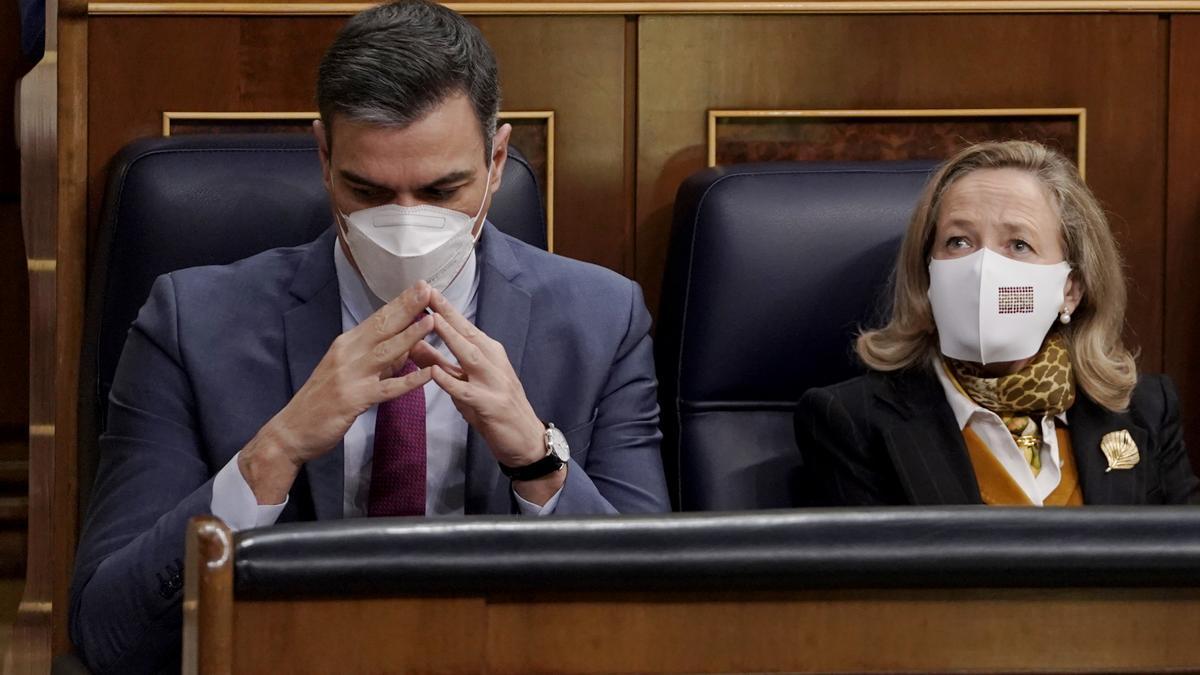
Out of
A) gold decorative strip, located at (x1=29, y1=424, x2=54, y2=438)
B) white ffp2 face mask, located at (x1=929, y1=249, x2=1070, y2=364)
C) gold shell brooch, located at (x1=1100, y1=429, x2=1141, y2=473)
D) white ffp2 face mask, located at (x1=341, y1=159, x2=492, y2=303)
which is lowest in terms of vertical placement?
gold shell brooch, located at (x1=1100, y1=429, x2=1141, y2=473)

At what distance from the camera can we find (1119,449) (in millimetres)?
1640

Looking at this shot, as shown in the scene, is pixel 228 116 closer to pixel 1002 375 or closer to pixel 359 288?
pixel 359 288

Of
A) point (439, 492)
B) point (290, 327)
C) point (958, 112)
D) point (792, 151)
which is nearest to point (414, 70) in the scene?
point (290, 327)

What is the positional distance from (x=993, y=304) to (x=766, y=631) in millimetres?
933

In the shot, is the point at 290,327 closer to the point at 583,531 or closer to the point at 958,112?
the point at 583,531

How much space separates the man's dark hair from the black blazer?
1.65 ft

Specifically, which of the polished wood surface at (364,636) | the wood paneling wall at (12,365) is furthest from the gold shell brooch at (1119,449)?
the wood paneling wall at (12,365)

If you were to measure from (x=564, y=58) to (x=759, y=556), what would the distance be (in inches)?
44.7

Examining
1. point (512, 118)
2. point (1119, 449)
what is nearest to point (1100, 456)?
point (1119, 449)

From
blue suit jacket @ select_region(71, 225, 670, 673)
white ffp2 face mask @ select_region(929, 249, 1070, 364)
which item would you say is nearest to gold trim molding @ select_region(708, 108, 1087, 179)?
white ffp2 face mask @ select_region(929, 249, 1070, 364)

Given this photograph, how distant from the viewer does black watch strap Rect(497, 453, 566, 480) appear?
50.5 inches

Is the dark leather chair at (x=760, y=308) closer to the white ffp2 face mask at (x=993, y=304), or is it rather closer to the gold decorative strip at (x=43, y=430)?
the white ffp2 face mask at (x=993, y=304)

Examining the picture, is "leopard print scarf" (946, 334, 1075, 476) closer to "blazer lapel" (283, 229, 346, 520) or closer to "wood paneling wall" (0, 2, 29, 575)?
"blazer lapel" (283, 229, 346, 520)

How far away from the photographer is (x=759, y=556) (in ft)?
2.46
